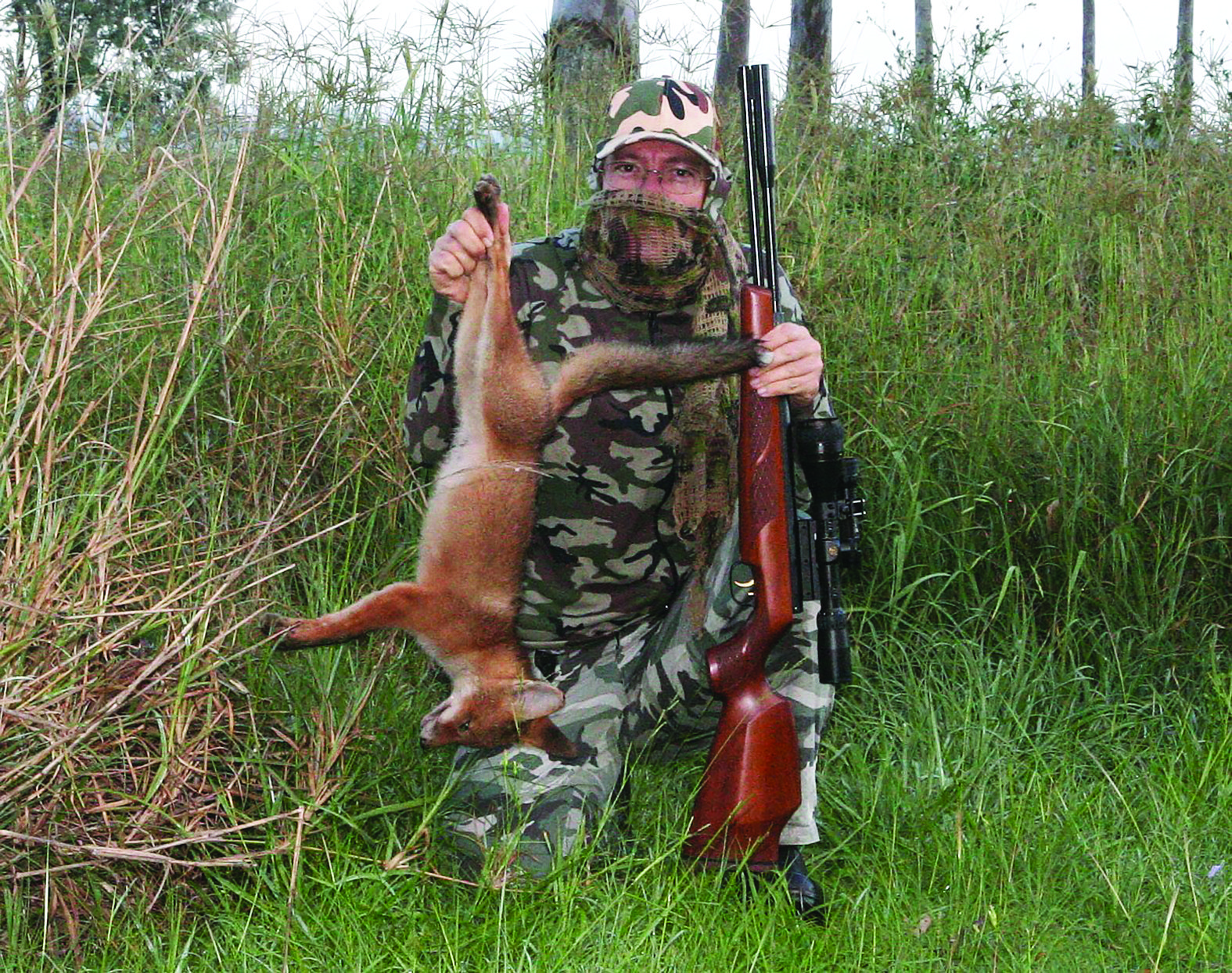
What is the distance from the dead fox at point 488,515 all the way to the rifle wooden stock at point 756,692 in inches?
6.1

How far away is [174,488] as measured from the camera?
10.5 ft

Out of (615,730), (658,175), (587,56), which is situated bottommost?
(615,730)

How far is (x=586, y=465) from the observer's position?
3186mm

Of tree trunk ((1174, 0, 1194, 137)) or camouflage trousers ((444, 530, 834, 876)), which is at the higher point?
tree trunk ((1174, 0, 1194, 137))

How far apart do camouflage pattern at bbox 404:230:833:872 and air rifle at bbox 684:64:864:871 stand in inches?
5.4

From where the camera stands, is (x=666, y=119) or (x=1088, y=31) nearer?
(x=666, y=119)

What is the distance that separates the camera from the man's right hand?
2768 millimetres

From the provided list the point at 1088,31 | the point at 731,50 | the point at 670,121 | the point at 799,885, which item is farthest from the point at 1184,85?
the point at 1088,31

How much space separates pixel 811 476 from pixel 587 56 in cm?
356

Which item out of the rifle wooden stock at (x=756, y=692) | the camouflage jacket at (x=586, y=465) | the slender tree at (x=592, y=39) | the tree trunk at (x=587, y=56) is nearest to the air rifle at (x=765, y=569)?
the rifle wooden stock at (x=756, y=692)

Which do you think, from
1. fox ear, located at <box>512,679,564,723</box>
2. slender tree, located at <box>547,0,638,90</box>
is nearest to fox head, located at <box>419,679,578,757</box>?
fox ear, located at <box>512,679,564,723</box>

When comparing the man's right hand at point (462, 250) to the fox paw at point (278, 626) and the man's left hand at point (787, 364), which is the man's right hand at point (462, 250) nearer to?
the man's left hand at point (787, 364)

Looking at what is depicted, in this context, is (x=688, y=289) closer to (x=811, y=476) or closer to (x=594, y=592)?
(x=811, y=476)

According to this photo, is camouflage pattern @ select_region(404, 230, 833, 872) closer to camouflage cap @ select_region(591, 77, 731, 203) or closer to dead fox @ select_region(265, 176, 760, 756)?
dead fox @ select_region(265, 176, 760, 756)
